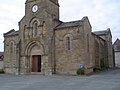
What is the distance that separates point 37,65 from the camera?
29812 millimetres

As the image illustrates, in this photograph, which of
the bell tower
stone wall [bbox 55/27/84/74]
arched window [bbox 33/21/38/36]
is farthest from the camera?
arched window [bbox 33/21/38/36]

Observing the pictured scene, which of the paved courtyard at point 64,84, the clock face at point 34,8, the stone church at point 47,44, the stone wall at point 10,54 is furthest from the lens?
the stone wall at point 10,54

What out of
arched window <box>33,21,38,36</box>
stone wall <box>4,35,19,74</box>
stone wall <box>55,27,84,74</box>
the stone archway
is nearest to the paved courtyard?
stone wall <box>55,27,84,74</box>

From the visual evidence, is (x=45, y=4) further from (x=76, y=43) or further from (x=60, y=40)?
(x=76, y=43)

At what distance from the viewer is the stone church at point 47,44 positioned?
26.3 m

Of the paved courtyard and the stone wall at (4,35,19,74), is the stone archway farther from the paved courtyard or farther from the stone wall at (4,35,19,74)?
the paved courtyard

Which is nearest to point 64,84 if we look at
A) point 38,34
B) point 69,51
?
point 69,51

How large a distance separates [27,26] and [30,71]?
8.02m

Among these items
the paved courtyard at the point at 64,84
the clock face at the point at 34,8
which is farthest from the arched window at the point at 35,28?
the paved courtyard at the point at 64,84

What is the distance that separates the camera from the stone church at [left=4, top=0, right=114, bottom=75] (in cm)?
2633

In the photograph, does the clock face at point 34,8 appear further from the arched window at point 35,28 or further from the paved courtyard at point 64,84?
the paved courtyard at point 64,84

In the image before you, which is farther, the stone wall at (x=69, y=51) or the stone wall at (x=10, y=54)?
the stone wall at (x=10, y=54)

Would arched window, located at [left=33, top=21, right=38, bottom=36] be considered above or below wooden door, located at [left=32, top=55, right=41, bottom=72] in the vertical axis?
above

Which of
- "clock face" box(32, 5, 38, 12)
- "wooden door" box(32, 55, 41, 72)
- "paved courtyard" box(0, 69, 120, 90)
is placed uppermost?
"clock face" box(32, 5, 38, 12)
